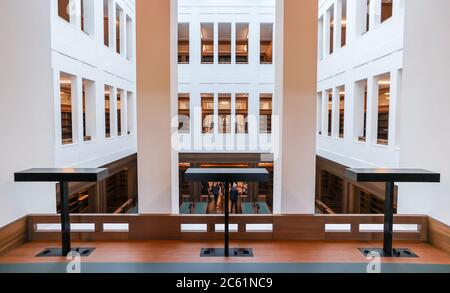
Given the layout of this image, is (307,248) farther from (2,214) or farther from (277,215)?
(2,214)

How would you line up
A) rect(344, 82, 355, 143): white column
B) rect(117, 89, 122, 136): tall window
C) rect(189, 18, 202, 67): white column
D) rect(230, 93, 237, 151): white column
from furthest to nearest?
rect(230, 93, 237, 151): white column < rect(189, 18, 202, 67): white column < rect(117, 89, 122, 136): tall window < rect(344, 82, 355, 143): white column

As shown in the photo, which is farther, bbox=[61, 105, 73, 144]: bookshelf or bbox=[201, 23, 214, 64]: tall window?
bbox=[201, 23, 214, 64]: tall window

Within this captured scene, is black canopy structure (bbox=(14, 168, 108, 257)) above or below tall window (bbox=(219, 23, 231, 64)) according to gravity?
below

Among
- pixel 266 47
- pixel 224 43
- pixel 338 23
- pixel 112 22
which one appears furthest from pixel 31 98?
pixel 266 47

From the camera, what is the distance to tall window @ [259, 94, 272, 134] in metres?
11.0

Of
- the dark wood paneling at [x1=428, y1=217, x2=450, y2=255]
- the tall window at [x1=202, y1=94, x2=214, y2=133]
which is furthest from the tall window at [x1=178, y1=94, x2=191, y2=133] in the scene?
the dark wood paneling at [x1=428, y1=217, x2=450, y2=255]

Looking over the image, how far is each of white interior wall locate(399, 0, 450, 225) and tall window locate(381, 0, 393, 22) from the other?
3.86m

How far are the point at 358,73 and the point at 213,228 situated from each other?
682 cm

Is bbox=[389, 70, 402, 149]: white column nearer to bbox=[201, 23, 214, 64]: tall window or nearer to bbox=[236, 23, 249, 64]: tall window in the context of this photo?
bbox=[236, 23, 249, 64]: tall window

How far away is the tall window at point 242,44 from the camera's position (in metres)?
11.0

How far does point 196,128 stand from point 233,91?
1.95 metres

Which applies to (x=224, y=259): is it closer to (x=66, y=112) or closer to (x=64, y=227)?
(x=64, y=227)

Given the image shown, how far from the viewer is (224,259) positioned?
297 cm

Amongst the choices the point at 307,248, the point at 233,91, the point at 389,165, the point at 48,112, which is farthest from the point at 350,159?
the point at 48,112
